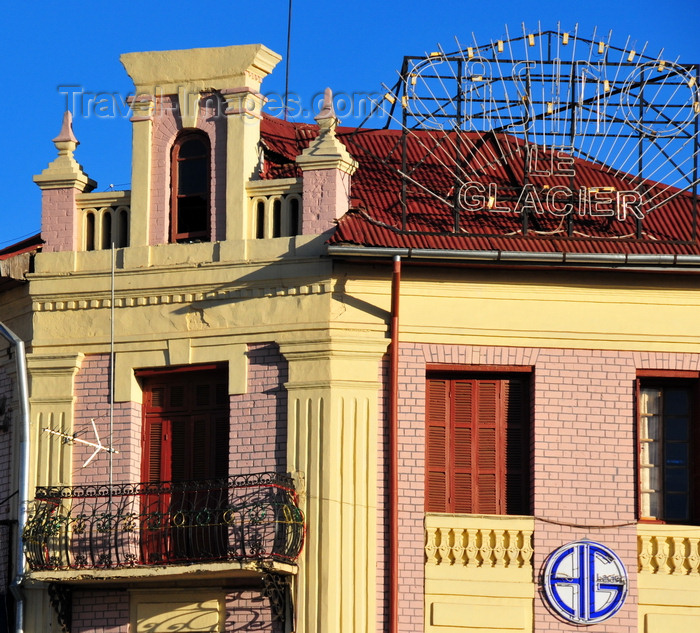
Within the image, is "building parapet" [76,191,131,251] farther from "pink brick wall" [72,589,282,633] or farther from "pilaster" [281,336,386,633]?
"pink brick wall" [72,589,282,633]

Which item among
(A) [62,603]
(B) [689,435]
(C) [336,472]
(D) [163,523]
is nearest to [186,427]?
(D) [163,523]

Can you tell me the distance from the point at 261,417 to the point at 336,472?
1342 mm

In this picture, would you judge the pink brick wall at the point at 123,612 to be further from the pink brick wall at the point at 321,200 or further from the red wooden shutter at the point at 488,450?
the pink brick wall at the point at 321,200

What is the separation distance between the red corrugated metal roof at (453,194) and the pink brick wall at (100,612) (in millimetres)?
5614

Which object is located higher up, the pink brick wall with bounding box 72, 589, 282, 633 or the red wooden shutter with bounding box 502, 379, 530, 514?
the red wooden shutter with bounding box 502, 379, 530, 514

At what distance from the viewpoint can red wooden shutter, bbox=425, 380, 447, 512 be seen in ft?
78.1

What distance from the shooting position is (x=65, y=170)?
25.3 m

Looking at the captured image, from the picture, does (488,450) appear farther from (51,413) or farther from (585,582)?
(51,413)

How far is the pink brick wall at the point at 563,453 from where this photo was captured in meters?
23.1

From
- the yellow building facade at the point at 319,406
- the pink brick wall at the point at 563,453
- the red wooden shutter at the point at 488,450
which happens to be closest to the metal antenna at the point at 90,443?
the yellow building facade at the point at 319,406

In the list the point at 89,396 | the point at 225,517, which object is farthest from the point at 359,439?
the point at 89,396

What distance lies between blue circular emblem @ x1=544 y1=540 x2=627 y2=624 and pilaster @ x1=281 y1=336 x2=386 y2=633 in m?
2.33

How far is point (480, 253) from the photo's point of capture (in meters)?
23.5

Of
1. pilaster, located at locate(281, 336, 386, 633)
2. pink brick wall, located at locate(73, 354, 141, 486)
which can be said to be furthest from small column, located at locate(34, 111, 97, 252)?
pilaster, located at locate(281, 336, 386, 633)
